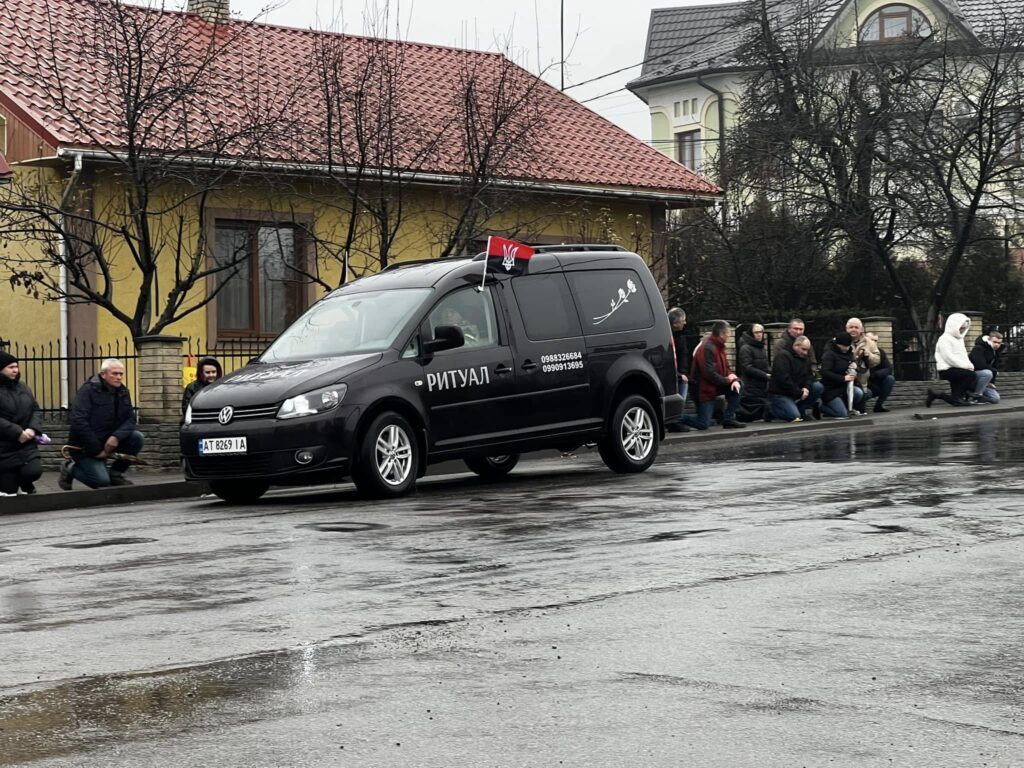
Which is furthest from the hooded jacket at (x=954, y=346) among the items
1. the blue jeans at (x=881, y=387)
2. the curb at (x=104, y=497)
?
the curb at (x=104, y=497)

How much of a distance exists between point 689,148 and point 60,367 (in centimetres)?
4638

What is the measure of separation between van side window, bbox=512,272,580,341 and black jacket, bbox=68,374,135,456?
413 cm

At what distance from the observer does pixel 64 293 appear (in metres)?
21.9

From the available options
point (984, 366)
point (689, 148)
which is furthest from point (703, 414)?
point (689, 148)

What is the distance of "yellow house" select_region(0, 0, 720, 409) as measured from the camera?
21859mm

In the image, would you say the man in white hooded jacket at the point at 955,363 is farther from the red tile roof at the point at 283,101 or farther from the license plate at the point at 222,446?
the license plate at the point at 222,446

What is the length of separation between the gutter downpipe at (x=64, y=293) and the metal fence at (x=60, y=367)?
0.23 ft

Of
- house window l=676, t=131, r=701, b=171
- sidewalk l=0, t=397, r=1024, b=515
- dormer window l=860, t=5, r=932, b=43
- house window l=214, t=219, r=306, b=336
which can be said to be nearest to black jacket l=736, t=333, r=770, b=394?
sidewalk l=0, t=397, r=1024, b=515

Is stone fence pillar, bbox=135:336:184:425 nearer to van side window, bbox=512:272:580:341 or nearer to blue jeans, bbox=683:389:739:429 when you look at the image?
van side window, bbox=512:272:580:341

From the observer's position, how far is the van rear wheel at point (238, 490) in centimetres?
1505

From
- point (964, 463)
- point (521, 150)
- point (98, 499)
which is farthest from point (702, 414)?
point (98, 499)

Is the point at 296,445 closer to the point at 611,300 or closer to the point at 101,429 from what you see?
the point at 101,429

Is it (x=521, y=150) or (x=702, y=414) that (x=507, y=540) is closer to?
(x=702, y=414)

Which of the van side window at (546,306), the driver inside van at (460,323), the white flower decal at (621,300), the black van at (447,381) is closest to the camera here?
the black van at (447,381)
